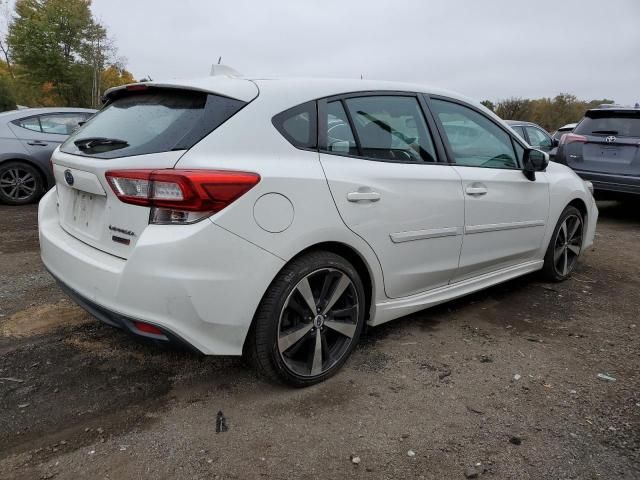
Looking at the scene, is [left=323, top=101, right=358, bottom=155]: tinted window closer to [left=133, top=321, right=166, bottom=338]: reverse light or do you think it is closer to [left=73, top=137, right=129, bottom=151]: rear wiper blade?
[left=73, top=137, right=129, bottom=151]: rear wiper blade

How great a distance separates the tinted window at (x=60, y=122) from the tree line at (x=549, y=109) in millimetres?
30501

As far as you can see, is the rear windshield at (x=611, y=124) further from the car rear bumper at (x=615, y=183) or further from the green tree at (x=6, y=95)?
the green tree at (x=6, y=95)

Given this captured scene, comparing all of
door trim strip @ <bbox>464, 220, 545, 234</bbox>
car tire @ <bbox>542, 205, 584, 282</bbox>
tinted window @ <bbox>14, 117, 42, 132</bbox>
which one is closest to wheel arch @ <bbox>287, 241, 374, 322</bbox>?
door trim strip @ <bbox>464, 220, 545, 234</bbox>

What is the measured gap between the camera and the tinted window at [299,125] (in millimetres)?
2555

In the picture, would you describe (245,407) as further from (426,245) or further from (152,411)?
(426,245)

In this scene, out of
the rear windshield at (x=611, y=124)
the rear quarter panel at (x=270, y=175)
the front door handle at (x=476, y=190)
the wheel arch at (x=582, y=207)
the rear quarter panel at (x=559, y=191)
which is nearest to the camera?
the rear quarter panel at (x=270, y=175)

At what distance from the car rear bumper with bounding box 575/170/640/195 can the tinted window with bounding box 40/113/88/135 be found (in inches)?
301

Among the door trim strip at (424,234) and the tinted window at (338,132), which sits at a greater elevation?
the tinted window at (338,132)

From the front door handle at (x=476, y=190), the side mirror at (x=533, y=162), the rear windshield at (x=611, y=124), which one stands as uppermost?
the rear windshield at (x=611, y=124)

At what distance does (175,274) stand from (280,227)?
1.68 ft

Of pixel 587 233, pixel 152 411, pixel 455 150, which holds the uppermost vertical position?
pixel 455 150

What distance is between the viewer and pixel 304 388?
275 centimetres

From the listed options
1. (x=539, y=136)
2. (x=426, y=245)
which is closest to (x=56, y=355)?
(x=426, y=245)

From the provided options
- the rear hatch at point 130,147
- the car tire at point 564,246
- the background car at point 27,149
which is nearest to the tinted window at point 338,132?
the rear hatch at point 130,147
